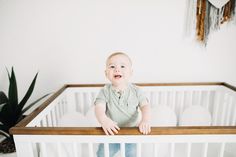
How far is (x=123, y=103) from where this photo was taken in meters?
0.96

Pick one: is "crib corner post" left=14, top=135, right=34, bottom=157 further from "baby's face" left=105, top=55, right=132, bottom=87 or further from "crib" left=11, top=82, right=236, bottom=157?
"baby's face" left=105, top=55, right=132, bottom=87

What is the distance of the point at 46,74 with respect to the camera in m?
1.62

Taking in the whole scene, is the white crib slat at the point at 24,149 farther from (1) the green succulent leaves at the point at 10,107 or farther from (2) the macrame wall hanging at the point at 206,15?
(2) the macrame wall hanging at the point at 206,15

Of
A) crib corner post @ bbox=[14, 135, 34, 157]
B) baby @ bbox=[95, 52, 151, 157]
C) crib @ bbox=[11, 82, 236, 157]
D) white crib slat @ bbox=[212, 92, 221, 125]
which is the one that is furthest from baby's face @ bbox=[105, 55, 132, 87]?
white crib slat @ bbox=[212, 92, 221, 125]

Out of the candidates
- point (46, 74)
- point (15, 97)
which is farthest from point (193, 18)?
point (15, 97)

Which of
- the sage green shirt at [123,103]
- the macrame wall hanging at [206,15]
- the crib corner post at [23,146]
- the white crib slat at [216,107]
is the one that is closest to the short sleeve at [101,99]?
the sage green shirt at [123,103]

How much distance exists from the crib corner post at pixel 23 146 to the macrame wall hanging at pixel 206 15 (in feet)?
4.45

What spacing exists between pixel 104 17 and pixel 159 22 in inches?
17.6

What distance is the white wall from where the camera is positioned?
1458 mm

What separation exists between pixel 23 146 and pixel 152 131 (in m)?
0.59

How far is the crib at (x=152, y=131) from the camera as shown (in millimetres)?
780

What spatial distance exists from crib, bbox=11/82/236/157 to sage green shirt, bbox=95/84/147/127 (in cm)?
16

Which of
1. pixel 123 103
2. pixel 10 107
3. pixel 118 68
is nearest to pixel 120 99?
pixel 123 103

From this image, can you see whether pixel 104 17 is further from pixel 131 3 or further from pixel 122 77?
pixel 122 77
